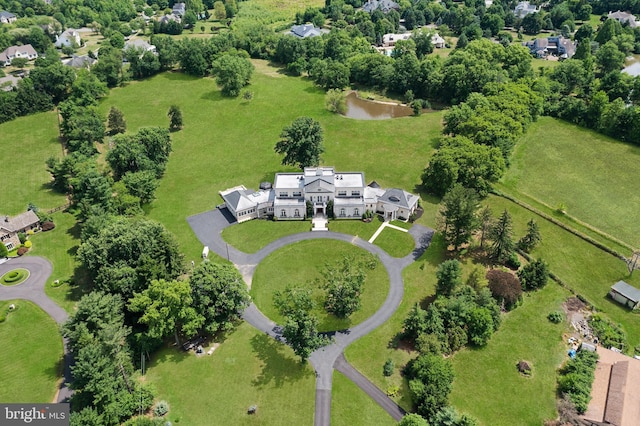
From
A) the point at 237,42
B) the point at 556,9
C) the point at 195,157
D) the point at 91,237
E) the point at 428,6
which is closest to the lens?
the point at 91,237

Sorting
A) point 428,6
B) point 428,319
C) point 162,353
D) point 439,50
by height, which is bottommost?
point 162,353

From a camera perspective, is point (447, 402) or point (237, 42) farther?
point (237, 42)

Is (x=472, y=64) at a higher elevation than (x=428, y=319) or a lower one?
higher

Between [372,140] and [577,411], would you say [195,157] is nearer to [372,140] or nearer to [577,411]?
[372,140]

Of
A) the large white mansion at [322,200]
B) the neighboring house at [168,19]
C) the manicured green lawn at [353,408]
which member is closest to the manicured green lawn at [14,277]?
the large white mansion at [322,200]

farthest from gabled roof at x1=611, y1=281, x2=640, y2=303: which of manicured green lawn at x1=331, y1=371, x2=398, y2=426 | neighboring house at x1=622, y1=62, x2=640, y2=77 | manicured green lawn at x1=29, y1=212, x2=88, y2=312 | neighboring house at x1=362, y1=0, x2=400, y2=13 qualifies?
neighboring house at x1=362, y1=0, x2=400, y2=13

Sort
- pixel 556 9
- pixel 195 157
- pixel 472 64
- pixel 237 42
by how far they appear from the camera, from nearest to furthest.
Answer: pixel 195 157, pixel 472 64, pixel 237 42, pixel 556 9

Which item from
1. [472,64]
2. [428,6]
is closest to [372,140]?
[472,64]

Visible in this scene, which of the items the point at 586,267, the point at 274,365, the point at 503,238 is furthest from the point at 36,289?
the point at 586,267
